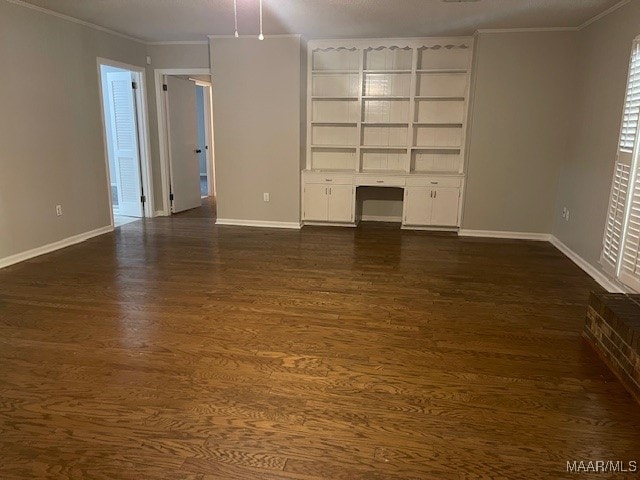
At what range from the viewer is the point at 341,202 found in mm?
6105

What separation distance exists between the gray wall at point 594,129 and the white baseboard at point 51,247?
→ 5543 millimetres

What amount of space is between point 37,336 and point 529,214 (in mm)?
5342

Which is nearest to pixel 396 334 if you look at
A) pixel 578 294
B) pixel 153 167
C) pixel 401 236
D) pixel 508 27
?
pixel 578 294

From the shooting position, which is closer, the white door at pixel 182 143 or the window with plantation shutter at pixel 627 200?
the window with plantation shutter at pixel 627 200

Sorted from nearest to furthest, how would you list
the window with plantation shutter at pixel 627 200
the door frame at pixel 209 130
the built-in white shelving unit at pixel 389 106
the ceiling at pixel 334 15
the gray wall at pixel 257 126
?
the window with plantation shutter at pixel 627 200, the ceiling at pixel 334 15, the gray wall at pixel 257 126, the built-in white shelving unit at pixel 389 106, the door frame at pixel 209 130

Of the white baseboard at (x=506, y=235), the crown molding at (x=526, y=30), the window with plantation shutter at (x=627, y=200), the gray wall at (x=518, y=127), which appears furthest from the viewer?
the white baseboard at (x=506, y=235)

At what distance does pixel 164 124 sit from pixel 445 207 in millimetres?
4225

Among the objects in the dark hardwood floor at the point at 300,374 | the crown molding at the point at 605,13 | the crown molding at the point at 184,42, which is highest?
the crown molding at the point at 184,42

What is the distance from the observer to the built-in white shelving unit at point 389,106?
5.89m

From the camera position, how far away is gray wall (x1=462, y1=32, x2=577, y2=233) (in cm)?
523

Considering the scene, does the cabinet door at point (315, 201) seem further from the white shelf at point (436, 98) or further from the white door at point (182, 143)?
the white door at point (182, 143)

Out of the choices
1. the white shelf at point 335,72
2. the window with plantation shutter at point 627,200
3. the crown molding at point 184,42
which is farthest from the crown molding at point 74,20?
the window with plantation shutter at point 627,200

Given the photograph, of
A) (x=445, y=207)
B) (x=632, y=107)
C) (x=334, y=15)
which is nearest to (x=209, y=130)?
(x=334, y=15)

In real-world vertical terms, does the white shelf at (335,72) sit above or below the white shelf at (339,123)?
above
